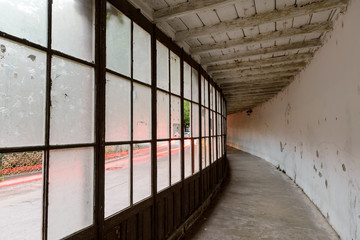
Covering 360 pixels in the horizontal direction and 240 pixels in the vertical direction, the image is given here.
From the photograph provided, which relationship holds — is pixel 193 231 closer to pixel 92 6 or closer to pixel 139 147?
pixel 139 147

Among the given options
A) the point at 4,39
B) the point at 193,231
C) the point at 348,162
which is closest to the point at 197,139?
the point at 193,231

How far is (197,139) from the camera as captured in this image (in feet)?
12.4

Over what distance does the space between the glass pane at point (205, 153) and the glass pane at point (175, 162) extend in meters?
1.16

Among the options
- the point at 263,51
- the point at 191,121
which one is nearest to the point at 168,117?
the point at 191,121

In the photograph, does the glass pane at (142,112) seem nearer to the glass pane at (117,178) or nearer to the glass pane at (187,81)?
the glass pane at (117,178)

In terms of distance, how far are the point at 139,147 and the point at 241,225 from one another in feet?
7.23

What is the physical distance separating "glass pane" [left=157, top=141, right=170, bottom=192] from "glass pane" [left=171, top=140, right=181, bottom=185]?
0.15 m

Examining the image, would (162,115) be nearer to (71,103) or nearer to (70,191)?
(71,103)

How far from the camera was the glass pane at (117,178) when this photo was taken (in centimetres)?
170

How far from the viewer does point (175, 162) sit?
285cm

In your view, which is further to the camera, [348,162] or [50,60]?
[348,162]

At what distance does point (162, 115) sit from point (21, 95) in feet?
5.12

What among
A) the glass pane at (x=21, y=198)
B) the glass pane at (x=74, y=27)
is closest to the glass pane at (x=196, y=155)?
the glass pane at (x=74, y=27)

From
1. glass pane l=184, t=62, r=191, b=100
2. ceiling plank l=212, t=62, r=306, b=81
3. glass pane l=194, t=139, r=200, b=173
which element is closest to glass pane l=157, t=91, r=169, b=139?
glass pane l=184, t=62, r=191, b=100
